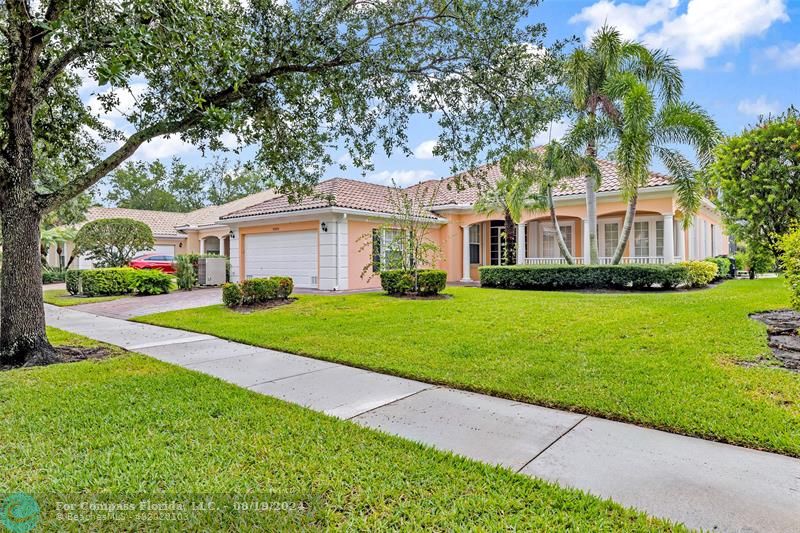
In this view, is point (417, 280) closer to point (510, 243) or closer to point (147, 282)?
point (510, 243)

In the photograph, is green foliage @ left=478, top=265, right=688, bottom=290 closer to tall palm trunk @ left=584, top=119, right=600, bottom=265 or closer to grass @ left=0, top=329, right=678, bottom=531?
tall palm trunk @ left=584, top=119, right=600, bottom=265

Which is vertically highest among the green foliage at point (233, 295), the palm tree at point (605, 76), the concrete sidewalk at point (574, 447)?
the palm tree at point (605, 76)

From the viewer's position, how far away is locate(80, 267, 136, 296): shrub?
55.8 feet

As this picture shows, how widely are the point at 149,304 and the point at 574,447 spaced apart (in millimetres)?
13929

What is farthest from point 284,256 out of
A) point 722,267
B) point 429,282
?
point 722,267

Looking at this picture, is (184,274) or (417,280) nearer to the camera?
(417,280)

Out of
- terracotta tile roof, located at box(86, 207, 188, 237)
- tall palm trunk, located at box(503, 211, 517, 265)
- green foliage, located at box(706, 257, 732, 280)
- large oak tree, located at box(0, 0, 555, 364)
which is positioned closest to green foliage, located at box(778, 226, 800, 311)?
large oak tree, located at box(0, 0, 555, 364)

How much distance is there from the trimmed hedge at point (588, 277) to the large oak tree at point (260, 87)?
28.8 feet

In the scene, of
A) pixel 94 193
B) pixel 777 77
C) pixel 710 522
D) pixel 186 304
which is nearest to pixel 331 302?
pixel 186 304

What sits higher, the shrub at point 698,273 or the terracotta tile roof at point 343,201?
the terracotta tile roof at point 343,201

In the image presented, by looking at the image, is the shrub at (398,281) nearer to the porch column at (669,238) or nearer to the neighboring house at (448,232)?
the neighboring house at (448,232)

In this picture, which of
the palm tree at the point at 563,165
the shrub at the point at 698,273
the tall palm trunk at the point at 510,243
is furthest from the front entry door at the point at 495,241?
the shrub at the point at 698,273

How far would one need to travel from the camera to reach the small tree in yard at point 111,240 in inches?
767

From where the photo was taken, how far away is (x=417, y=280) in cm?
1365
